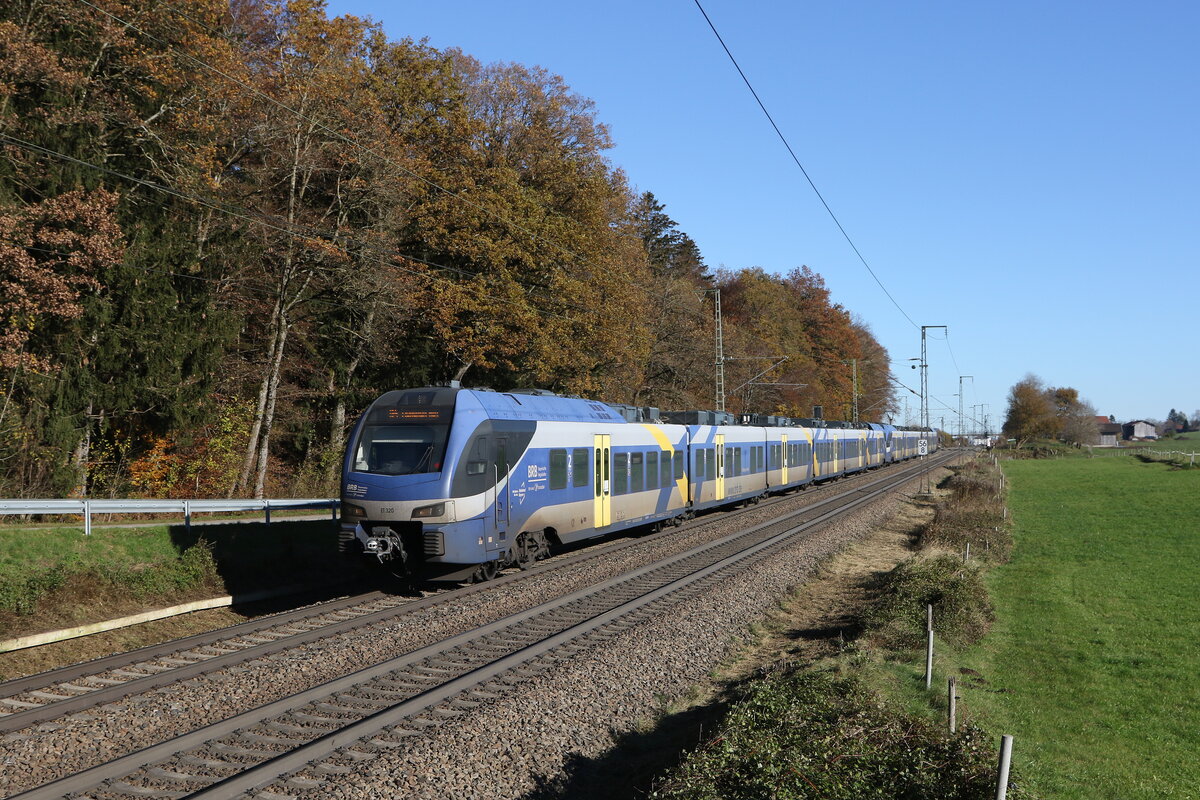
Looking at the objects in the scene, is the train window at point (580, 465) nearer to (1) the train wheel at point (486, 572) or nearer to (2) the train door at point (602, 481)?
(2) the train door at point (602, 481)

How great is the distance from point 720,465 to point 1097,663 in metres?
16.9

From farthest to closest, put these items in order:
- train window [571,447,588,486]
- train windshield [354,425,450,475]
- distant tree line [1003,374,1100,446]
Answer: distant tree line [1003,374,1100,446] → train window [571,447,588,486] → train windshield [354,425,450,475]

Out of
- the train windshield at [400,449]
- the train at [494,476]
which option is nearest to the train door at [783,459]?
the train at [494,476]

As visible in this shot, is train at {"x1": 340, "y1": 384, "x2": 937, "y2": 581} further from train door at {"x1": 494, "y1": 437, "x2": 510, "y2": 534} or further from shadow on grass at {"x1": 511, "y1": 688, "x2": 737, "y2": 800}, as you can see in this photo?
shadow on grass at {"x1": 511, "y1": 688, "x2": 737, "y2": 800}

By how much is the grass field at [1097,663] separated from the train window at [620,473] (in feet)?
27.4

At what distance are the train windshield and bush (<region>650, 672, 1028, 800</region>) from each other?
321 inches

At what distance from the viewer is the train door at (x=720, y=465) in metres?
29.1

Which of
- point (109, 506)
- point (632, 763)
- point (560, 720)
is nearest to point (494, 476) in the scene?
point (109, 506)

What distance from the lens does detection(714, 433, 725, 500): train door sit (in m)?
29.1

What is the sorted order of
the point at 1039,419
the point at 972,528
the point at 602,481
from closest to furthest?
the point at 602,481, the point at 972,528, the point at 1039,419

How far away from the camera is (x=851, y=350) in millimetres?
104562

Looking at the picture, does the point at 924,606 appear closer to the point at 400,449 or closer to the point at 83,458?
the point at 400,449

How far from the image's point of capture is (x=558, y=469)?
1784 centimetres

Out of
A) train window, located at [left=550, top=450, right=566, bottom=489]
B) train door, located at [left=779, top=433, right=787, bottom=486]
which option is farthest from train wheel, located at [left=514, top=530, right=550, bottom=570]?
train door, located at [left=779, top=433, right=787, bottom=486]
